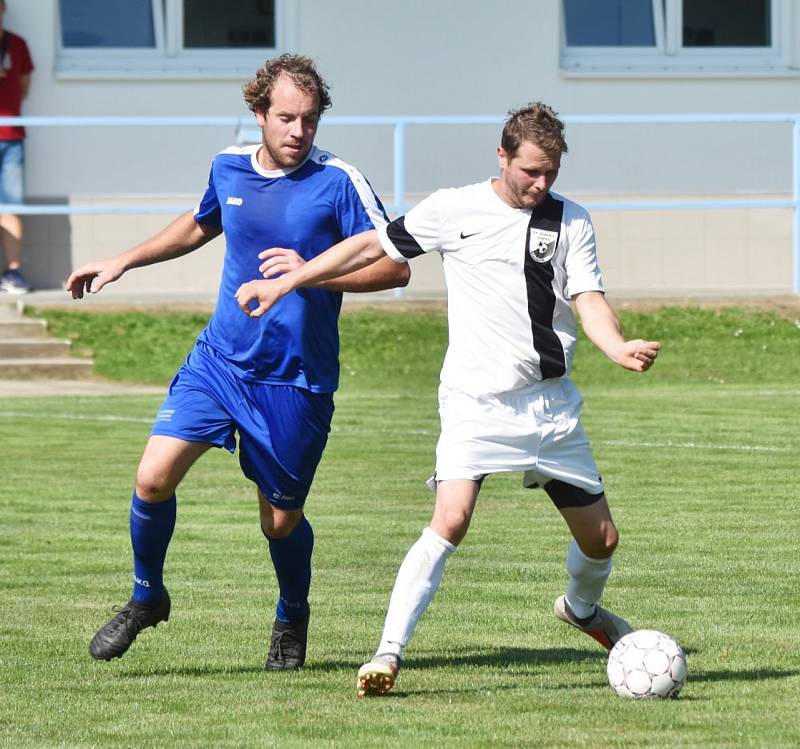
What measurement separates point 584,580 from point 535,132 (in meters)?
1.61

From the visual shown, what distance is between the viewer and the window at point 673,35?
2169 cm

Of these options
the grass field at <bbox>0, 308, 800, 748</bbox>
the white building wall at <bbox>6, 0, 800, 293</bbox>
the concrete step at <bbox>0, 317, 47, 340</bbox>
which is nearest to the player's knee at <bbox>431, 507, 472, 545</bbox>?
the grass field at <bbox>0, 308, 800, 748</bbox>

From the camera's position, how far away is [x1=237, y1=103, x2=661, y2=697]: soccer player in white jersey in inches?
240

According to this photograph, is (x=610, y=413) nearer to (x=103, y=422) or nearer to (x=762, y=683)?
(x=103, y=422)

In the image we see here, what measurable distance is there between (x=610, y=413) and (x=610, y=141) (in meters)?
6.07

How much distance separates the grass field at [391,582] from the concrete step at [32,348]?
1.59 m

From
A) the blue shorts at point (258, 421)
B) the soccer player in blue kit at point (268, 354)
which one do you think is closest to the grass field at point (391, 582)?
the soccer player in blue kit at point (268, 354)

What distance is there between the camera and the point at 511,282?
620 cm

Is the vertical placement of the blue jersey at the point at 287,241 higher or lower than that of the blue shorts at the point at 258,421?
higher

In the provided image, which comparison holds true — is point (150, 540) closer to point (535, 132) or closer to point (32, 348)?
point (535, 132)

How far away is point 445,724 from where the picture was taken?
5645 millimetres

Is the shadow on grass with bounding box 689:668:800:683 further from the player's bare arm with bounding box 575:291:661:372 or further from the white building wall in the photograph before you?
the white building wall

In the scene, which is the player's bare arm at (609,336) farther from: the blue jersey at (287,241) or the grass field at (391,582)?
the grass field at (391,582)

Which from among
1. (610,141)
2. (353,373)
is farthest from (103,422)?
(610,141)
